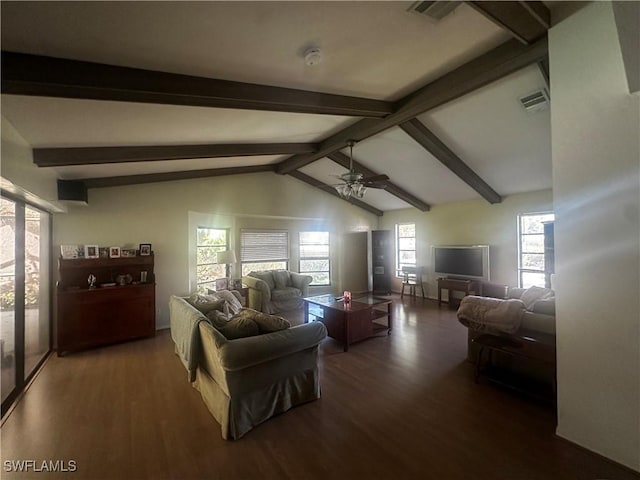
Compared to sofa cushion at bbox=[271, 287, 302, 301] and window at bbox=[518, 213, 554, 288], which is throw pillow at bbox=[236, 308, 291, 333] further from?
window at bbox=[518, 213, 554, 288]

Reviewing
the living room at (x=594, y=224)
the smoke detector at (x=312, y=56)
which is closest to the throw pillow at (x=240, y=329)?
the living room at (x=594, y=224)

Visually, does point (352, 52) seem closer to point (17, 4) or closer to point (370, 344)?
point (17, 4)

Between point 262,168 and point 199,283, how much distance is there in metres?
2.77

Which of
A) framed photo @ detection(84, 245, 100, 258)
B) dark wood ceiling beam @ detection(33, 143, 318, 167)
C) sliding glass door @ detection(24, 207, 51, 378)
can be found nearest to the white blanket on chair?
dark wood ceiling beam @ detection(33, 143, 318, 167)

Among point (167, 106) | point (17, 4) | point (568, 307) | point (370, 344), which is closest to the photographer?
point (17, 4)

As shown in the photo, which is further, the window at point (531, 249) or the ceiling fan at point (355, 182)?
the window at point (531, 249)

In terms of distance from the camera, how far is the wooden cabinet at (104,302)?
3.82m

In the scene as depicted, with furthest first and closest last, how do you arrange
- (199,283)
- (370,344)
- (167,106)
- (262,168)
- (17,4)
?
(262,168), (199,283), (370,344), (167,106), (17,4)

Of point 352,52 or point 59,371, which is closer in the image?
point 352,52

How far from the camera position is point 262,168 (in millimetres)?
A: 6121

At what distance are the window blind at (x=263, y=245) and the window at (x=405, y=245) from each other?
3410 mm

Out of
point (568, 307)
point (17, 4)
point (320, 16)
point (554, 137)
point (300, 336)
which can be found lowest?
point (300, 336)

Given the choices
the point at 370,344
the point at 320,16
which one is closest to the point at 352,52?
the point at 320,16

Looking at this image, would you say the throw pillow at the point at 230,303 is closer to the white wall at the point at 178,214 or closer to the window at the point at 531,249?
the white wall at the point at 178,214
